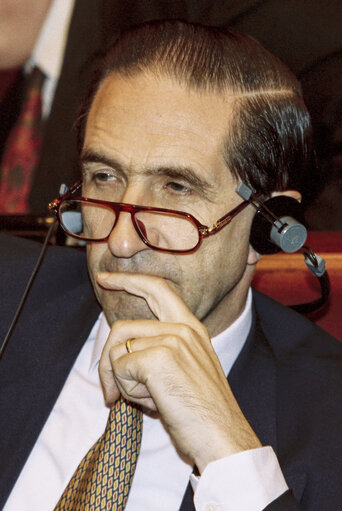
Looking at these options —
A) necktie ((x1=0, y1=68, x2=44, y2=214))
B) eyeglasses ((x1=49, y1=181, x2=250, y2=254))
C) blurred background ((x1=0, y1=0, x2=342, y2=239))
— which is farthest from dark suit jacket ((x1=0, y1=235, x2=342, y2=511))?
necktie ((x1=0, y1=68, x2=44, y2=214))

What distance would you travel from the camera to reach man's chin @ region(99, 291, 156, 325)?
1.31 meters

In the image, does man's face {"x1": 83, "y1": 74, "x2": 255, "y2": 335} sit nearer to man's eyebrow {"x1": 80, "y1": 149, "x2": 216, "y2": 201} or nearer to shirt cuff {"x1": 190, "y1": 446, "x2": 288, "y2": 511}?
man's eyebrow {"x1": 80, "y1": 149, "x2": 216, "y2": 201}

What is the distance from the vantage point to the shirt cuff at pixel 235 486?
1144mm

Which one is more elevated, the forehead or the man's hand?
the forehead

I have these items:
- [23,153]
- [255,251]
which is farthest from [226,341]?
[23,153]

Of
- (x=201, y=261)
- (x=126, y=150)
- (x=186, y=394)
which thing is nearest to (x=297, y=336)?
(x=201, y=261)

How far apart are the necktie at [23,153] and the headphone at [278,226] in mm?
1107

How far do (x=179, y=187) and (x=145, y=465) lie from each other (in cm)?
55

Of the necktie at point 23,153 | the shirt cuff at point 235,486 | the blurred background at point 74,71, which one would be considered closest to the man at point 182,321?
the shirt cuff at point 235,486

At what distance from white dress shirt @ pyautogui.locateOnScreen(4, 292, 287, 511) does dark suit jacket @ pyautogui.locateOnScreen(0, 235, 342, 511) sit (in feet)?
0.09

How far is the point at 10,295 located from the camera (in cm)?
156

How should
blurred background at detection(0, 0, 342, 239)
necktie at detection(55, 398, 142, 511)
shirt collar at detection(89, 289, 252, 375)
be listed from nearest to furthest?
necktie at detection(55, 398, 142, 511) < shirt collar at detection(89, 289, 252, 375) < blurred background at detection(0, 0, 342, 239)

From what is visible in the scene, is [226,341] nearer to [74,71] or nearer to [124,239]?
[124,239]

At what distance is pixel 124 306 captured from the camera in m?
1.32
